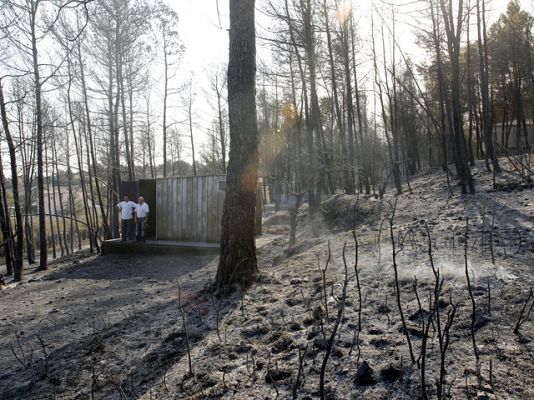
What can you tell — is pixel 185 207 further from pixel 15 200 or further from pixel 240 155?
pixel 240 155

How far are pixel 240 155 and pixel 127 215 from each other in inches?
389

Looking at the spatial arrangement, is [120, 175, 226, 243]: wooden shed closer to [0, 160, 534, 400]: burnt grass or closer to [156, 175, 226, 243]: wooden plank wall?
[156, 175, 226, 243]: wooden plank wall

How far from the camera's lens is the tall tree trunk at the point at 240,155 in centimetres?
529

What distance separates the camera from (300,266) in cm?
599

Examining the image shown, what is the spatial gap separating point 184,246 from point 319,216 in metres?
4.55

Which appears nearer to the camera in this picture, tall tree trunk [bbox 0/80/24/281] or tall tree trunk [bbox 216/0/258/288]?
tall tree trunk [bbox 216/0/258/288]

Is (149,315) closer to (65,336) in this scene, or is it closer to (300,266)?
(65,336)

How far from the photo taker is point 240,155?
531cm

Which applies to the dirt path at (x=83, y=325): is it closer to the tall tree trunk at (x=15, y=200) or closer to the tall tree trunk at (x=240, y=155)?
the tall tree trunk at (x=240, y=155)

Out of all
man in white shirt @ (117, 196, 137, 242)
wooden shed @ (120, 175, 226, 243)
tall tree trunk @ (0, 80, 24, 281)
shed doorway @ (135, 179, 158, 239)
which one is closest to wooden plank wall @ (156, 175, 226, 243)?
wooden shed @ (120, 175, 226, 243)


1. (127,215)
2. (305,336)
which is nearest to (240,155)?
(305,336)

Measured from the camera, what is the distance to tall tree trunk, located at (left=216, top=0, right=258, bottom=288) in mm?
5293

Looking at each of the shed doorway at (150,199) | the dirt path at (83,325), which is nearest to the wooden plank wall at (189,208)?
the shed doorway at (150,199)

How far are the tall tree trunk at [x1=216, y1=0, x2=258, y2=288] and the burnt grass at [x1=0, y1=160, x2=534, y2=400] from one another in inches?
17.1
